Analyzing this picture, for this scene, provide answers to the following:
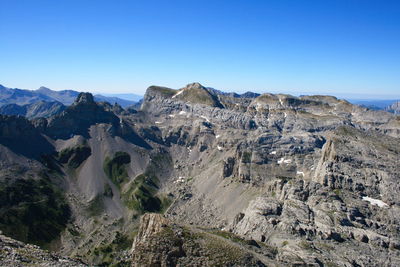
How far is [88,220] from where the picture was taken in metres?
195

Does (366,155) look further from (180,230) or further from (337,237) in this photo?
(180,230)

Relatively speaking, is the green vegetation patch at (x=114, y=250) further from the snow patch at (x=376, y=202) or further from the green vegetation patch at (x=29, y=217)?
the snow patch at (x=376, y=202)

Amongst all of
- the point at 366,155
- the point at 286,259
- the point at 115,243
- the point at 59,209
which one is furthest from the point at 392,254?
the point at 59,209

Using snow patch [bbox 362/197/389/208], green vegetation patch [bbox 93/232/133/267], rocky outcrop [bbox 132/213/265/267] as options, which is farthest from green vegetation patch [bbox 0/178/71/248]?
snow patch [bbox 362/197/389/208]

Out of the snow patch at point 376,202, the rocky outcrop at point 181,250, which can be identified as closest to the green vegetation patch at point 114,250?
the rocky outcrop at point 181,250

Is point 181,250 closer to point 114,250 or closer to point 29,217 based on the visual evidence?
point 114,250

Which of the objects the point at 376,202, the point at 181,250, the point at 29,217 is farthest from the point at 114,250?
the point at 376,202

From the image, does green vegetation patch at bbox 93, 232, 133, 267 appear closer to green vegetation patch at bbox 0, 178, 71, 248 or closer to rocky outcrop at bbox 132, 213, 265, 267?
green vegetation patch at bbox 0, 178, 71, 248

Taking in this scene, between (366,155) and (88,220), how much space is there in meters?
162

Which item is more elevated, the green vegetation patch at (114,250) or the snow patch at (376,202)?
the snow patch at (376,202)

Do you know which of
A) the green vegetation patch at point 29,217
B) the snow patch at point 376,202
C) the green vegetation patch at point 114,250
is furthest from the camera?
the green vegetation patch at point 29,217

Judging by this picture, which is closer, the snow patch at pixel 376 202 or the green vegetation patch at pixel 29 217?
the snow patch at pixel 376 202

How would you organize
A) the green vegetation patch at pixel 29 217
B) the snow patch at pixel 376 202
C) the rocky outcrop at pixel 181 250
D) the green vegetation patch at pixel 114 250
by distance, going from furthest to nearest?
the green vegetation patch at pixel 29 217 → the green vegetation patch at pixel 114 250 → the snow patch at pixel 376 202 → the rocky outcrop at pixel 181 250

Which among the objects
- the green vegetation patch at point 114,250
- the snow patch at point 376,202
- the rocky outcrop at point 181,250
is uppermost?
the rocky outcrop at point 181,250
